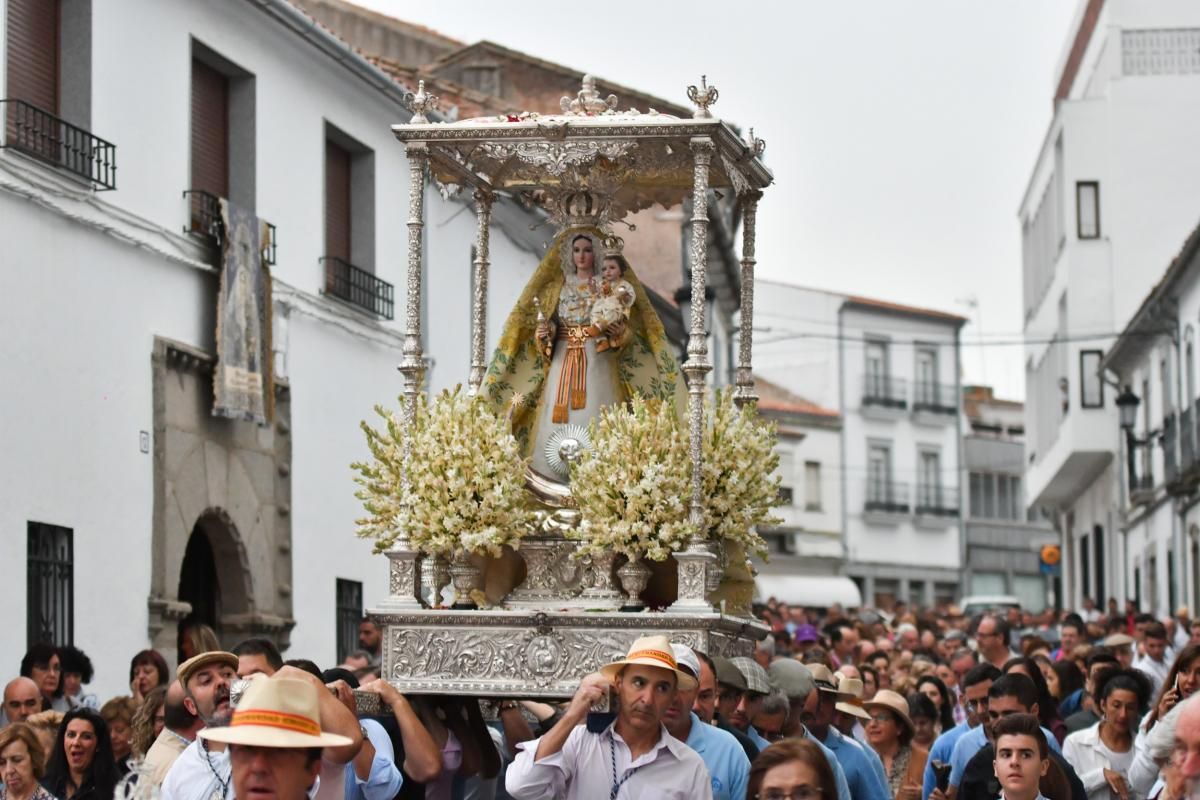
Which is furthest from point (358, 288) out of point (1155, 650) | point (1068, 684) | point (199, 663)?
point (199, 663)

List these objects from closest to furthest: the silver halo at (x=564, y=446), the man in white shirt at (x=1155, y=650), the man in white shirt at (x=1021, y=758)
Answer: the man in white shirt at (x=1021, y=758), the silver halo at (x=564, y=446), the man in white shirt at (x=1155, y=650)

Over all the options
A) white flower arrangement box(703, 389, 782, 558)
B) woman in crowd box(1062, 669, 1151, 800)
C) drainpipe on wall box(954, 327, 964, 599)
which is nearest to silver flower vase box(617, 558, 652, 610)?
white flower arrangement box(703, 389, 782, 558)

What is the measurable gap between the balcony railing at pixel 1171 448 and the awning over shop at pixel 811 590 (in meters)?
17.9

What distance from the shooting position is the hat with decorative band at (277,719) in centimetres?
525

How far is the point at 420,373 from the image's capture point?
9.91 m

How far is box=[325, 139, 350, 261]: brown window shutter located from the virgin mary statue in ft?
34.4

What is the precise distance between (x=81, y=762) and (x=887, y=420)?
5462 centimetres

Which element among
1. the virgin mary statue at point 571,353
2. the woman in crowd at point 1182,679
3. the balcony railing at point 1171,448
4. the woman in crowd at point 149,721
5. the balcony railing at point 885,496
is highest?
the balcony railing at point 885,496

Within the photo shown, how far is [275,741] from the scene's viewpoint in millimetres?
5223

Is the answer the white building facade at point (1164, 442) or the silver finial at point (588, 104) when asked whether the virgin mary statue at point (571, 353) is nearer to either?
the silver finial at point (588, 104)

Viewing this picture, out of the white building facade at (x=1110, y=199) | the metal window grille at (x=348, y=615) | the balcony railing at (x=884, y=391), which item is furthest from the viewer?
the balcony railing at (x=884, y=391)

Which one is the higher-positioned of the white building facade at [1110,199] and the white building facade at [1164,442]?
the white building facade at [1110,199]

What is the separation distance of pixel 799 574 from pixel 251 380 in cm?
4259

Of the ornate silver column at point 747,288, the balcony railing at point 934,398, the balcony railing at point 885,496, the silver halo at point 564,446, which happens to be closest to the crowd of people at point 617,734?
the silver halo at point 564,446
